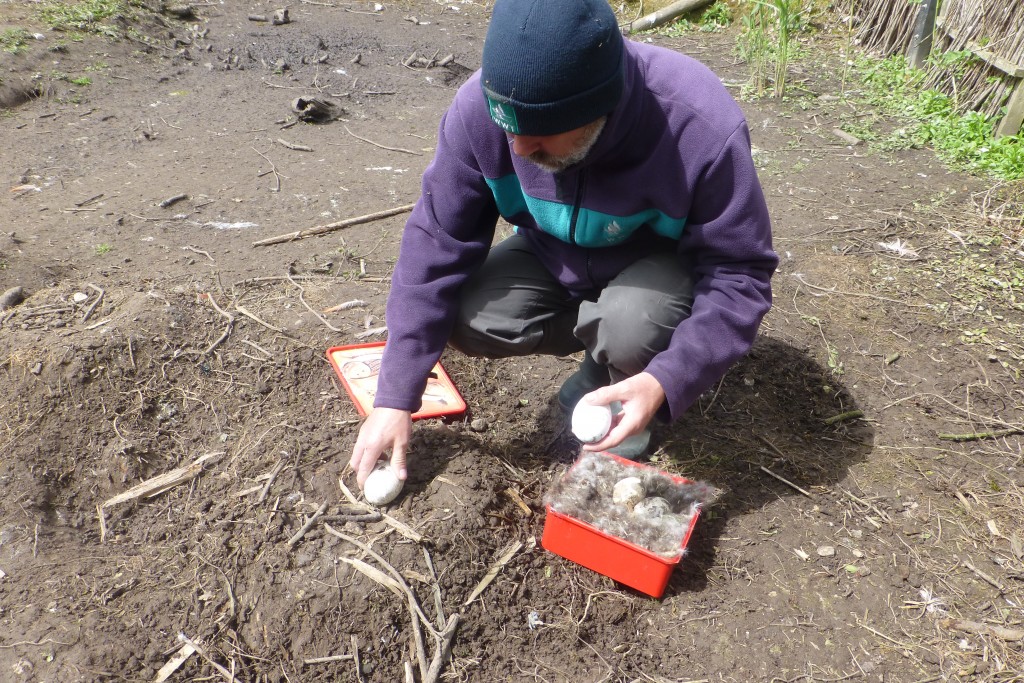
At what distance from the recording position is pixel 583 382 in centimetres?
246

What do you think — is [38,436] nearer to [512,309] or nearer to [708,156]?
[512,309]

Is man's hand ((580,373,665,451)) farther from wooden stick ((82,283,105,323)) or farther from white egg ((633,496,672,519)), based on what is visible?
wooden stick ((82,283,105,323))

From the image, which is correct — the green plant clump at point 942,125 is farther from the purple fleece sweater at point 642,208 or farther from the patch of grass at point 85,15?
the patch of grass at point 85,15

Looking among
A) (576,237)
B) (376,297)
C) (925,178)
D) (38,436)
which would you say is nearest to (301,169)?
(376,297)

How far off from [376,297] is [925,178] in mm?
2998

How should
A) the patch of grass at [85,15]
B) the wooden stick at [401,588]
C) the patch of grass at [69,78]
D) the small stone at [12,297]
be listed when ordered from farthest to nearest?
1. the patch of grass at [85,15]
2. the patch of grass at [69,78]
3. the small stone at [12,297]
4. the wooden stick at [401,588]

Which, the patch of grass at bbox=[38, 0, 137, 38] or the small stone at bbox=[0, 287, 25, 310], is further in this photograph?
the patch of grass at bbox=[38, 0, 137, 38]

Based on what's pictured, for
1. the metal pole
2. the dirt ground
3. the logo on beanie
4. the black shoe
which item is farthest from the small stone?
the metal pole

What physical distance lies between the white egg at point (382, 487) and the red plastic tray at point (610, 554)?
41cm

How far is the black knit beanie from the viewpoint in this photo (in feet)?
4.87

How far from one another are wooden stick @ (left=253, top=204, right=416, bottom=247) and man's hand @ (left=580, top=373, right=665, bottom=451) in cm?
195

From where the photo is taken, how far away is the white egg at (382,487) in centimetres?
199

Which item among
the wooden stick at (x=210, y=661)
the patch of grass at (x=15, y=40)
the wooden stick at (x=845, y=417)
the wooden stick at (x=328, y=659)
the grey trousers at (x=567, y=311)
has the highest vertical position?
the grey trousers at (x=567, y=311)

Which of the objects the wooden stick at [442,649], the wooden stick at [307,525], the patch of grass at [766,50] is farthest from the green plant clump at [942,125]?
the wooden stick at [307,525]
